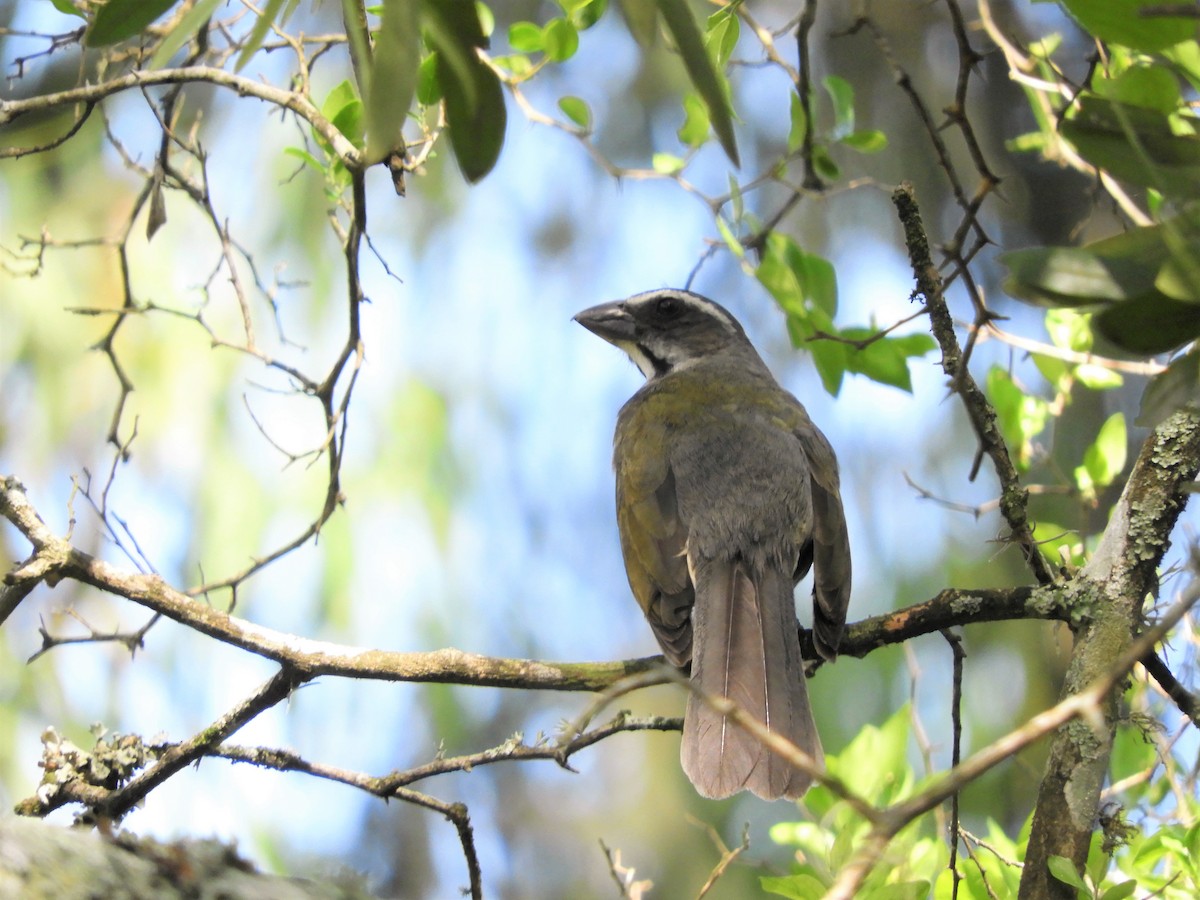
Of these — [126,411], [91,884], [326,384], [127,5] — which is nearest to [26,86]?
[126,411]

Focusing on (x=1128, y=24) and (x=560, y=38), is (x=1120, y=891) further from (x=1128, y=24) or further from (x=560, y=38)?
(x=560, y=38)

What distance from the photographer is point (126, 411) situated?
5.82m

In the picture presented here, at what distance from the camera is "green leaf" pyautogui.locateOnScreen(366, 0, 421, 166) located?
138 cm

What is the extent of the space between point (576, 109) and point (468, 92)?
271 cm

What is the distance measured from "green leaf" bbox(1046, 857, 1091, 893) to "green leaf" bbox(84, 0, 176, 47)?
Answer: 2250 mm

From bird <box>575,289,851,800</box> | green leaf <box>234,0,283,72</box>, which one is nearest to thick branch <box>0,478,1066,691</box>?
bird <box>575,289,851,800</box>

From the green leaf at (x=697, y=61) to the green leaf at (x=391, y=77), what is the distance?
34cm

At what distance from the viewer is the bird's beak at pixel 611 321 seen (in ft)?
17.7

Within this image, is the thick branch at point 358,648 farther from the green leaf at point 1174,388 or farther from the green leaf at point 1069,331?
the green leaf at point 1069,331

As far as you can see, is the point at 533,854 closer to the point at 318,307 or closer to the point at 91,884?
the point at 318,307

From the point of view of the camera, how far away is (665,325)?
5395 millimetres

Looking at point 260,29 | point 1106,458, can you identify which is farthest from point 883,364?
point 260,29

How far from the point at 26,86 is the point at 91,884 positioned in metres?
5.76

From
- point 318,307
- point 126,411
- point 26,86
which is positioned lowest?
point 126,411
